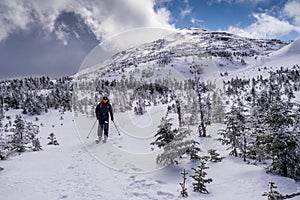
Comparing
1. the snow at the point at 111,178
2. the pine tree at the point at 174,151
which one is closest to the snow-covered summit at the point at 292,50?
the pine tree at the point at 174,151

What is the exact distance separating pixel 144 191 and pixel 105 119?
6898mm

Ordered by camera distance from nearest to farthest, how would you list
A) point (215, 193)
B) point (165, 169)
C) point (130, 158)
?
point (215, 193) → point (165, 169) → point (130, 158)

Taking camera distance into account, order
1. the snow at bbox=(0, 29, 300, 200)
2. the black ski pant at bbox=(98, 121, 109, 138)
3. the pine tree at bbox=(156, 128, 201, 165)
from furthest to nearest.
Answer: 1. the black ski pant at bbox=(98, 121, 109, 138)
2. the pine tree at bbox=(156, 128, 201, 165)
3. the snow at bbox=(0, 29, 300, 200)

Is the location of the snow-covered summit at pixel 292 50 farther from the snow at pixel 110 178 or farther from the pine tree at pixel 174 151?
the snow at pixel 110 178

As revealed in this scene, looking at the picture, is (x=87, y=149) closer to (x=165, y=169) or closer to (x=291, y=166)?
(x=165, y=169)

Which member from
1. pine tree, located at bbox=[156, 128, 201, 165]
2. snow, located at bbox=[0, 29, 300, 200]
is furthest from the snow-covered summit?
snow, located at bbox=[0, 29, 300, 200]

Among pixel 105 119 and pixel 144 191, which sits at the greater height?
pixel 105 119

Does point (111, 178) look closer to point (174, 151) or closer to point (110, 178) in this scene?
point (110, 178)

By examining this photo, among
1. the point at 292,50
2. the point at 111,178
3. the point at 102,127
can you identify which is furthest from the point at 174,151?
the point at 292,50

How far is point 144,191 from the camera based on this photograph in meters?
8.15

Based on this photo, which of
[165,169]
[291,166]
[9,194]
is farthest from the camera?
[165,169]

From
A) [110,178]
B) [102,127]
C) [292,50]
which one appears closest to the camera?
[110,178]

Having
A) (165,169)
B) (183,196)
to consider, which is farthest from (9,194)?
(165,169)

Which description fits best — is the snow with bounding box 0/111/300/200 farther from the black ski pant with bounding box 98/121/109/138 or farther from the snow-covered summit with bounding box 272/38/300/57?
the snow-covered summit with bounding box 272/38/300/57
